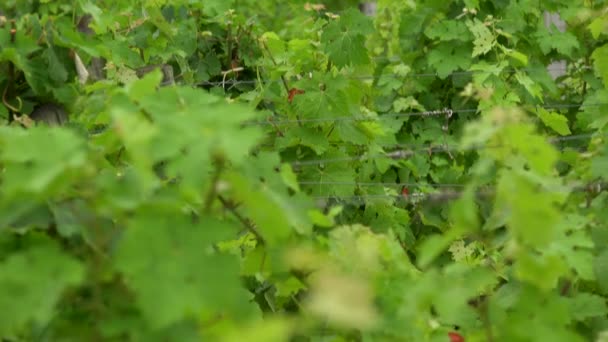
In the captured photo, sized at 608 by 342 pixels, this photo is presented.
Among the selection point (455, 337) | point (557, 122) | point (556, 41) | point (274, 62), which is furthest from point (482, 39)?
point (455, 337)

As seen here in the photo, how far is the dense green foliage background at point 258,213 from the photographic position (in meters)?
1.62

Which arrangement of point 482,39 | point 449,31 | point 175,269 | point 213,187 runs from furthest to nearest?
1. point 449,31
2. point 482,39
3. point 213,187
4. point 175,269

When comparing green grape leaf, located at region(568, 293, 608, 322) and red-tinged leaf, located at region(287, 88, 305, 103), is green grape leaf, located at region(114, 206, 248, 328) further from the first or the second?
red-tinged leaf, located at region(287, 88, 305, 103)

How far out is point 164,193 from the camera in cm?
176

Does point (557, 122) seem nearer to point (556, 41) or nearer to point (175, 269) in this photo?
point (556, 41)

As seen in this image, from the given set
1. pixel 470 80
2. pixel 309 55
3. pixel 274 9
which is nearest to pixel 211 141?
pixel 309 55

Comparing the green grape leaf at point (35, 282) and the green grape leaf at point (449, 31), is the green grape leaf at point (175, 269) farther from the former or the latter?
the green grape leaf at point (449, 31)

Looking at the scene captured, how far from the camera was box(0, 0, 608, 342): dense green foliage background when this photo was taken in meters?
1.62

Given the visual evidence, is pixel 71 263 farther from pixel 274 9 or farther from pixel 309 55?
pixel 274 9

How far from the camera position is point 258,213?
1.79 m

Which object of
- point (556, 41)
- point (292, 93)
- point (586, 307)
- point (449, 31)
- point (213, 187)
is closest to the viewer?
point (213, 187)

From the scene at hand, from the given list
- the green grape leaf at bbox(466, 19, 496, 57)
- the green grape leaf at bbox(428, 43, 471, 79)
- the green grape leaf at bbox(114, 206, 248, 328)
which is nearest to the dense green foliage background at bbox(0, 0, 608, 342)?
the green grape leaf at bbox(114, 206, 248, 328)

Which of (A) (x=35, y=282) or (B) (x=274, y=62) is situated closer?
(A) (x=35, y=282)

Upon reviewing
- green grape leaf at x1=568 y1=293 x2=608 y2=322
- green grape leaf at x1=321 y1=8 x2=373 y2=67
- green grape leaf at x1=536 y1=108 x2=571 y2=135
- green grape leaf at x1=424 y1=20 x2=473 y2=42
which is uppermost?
green grape leaf at x1=568 y1=293 x2=608 y2=322
